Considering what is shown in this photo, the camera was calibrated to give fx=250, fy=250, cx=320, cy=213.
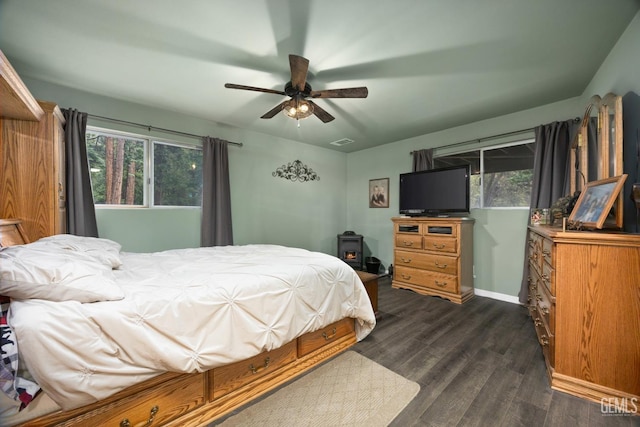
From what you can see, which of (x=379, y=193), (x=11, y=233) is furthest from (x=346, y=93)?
(x=379, y=193)

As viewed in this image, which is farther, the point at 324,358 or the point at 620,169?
the point at 324,358

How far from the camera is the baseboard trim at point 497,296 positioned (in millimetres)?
3363

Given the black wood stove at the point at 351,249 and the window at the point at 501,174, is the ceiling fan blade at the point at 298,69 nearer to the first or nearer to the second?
the window at the point at 501,174

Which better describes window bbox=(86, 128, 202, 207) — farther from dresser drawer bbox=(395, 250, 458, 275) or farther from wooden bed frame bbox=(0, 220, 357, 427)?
dresser drawer bbox=(395, 250, 458, 275)

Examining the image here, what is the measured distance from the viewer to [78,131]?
265cm

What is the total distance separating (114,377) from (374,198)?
4631mm

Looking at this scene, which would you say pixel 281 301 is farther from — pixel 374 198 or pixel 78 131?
pixel 374 198

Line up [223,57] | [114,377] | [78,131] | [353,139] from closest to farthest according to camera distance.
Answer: [114,377] → [223,57] → [78,131] → [353,139]

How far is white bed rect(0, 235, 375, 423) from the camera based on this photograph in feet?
3.28

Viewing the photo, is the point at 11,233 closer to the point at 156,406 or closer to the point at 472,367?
the point at 156,406

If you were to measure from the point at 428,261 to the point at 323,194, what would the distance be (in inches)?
95.7

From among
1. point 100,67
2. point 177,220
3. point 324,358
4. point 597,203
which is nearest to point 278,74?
point 100,67

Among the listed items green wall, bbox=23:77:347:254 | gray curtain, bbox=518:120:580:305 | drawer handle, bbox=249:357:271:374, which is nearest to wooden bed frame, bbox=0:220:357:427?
drawer handle, bbox=249:357:271:374

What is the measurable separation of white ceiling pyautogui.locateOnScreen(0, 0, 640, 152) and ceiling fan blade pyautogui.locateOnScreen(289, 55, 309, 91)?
0.64ft
